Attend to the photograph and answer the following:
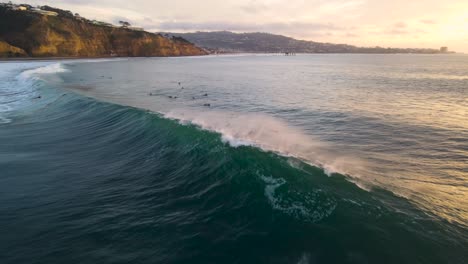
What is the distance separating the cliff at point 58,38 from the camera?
95250 mm

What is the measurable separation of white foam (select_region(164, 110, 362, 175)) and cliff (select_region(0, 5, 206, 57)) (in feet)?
308

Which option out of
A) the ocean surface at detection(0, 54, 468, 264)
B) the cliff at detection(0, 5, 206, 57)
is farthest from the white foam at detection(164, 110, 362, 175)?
the cliff at detection(0, 5, 206, 57)

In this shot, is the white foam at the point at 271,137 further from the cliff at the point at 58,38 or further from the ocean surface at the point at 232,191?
the cliff at the point at 58,38

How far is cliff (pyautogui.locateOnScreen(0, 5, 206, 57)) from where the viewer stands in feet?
313

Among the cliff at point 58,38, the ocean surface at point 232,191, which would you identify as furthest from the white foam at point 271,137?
the cliff at point 58,38

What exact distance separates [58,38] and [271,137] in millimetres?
109696

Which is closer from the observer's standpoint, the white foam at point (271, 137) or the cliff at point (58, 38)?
the white foam at point (271, 137)

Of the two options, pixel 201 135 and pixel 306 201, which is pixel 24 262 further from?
pixel 201 135

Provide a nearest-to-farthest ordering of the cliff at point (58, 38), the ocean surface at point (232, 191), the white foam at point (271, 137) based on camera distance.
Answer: the ocean surface at point (232, 191), the white foam at point (271, 137), the cliff at point (58, 38)

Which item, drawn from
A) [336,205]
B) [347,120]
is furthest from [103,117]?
[336,205]

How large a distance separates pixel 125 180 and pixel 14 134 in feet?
32.9

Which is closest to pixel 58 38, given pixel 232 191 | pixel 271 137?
pixel 271 137

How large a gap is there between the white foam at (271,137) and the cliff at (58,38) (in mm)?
93888

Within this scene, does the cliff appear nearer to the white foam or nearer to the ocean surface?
the ocean surface
